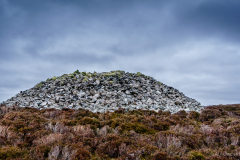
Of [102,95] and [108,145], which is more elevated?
[102,95]

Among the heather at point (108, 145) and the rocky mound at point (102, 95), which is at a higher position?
the rocky mound at point (102, 95)

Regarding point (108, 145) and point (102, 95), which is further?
point (102, 95)

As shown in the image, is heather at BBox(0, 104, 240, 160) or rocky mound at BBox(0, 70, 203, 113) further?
rocky mound at BBox(0, 70, 203, 113)

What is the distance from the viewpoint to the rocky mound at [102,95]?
1631 cm

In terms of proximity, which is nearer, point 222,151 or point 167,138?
point 222,151

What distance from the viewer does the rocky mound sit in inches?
642

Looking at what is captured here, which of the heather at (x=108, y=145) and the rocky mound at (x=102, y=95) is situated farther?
the rocky mound at (x=102, y=95)

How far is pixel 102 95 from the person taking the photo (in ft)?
59.3

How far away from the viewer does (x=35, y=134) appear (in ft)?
22.7

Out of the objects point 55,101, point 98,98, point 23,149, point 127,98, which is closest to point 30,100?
point 55,101

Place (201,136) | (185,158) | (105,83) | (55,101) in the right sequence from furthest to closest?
(105,83)
(55,101)
(201,136)
(185,158)

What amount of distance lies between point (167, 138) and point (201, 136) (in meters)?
1.97

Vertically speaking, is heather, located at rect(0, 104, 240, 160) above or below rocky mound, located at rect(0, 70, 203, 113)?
below

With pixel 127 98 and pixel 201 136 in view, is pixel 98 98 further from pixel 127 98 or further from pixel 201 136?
pixel 201 136
